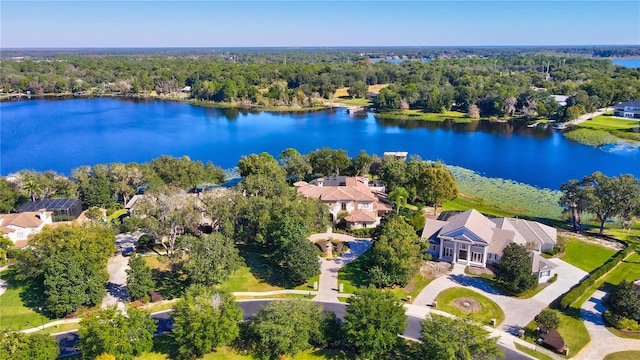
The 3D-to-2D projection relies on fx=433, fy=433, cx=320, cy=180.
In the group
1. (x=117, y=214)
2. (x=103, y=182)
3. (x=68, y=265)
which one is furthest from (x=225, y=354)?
(x=103, y=182)

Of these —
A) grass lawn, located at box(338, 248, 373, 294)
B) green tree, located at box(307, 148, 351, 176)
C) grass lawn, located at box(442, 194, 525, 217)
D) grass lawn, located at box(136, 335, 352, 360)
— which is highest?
green tree, located at box(307, 148, 351, 176)

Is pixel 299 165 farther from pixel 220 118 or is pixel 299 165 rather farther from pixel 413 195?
pixel 220 118

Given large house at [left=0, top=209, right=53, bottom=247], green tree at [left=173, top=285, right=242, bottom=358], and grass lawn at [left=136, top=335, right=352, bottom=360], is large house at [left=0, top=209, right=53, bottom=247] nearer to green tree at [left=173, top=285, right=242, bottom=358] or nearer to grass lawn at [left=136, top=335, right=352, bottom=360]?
grass lawn at [left=136, top=335, right=352, bottom=360]

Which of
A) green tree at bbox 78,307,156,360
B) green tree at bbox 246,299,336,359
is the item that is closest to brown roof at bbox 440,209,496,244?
green tree at bbox 246,299,336,359

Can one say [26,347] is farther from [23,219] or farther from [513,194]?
[513,194]

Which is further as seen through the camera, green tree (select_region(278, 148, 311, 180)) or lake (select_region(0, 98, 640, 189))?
lake (select_region(0, 98, 640, 189))

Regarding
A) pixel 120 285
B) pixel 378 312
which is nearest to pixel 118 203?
pixel 120 285
